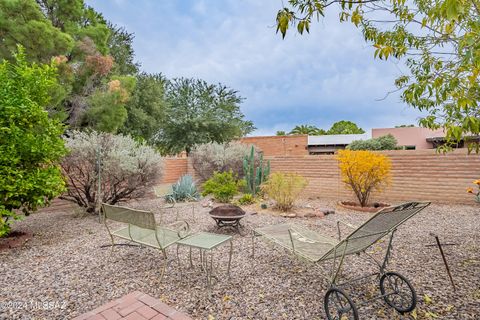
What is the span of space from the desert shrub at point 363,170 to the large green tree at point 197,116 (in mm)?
10436

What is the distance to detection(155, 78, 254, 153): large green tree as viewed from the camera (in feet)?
55.1

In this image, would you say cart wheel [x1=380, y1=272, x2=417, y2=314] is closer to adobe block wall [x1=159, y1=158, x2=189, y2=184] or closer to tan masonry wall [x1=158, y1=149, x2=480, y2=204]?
tan masonry wall [x1=158, y1=149, x2=480, y2=204]

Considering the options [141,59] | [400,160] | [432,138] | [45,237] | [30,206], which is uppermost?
[141,59]

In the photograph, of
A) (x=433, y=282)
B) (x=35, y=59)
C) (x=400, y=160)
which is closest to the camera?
(x=433, y=282)

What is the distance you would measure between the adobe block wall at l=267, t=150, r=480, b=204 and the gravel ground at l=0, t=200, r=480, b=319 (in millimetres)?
3016

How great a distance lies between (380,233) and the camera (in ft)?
8.41

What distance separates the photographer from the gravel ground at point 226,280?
2.50m

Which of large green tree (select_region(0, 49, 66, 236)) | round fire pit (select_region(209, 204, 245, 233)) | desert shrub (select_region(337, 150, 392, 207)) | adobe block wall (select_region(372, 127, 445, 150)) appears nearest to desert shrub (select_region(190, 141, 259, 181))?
desert shrub (select_region(337, 150, 392, 207))

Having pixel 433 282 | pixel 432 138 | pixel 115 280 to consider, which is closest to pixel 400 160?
pixel 433 282

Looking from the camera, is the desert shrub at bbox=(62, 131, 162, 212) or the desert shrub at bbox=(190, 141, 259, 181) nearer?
the desert shrub at bbox=(62, 131, 162, 212)

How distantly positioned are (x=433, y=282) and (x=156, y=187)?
19.7 feet

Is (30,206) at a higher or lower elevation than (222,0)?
lower

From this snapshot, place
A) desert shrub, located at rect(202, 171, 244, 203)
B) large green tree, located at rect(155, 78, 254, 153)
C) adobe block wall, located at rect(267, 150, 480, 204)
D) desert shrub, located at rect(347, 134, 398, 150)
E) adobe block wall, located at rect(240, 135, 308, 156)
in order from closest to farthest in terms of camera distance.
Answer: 1. desert shrub, located at rect(202, 171, 244, 203)
2. adobe block wall, located at rect(267, 150, 480, 204)
3. desert shrub, located at rect(347, 134, 398, 150)
4. large green tree, located at rect(155, 78, 254, 153)
5. adobe block wall, located at rect(240, 135, 308, 156)

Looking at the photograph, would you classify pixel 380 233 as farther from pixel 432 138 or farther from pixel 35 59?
pixel 432 138
